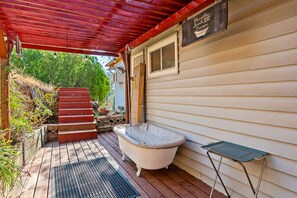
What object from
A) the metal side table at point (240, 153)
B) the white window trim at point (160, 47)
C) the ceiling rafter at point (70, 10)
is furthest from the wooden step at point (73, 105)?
the metal side table at point (240, 153)

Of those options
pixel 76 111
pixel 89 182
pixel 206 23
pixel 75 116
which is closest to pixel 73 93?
pixel 76 111

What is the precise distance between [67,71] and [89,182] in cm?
794

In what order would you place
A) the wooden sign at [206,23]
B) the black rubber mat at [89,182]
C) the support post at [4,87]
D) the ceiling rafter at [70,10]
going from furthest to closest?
the support post at [4,87], the ceiling rafter at [70,10], the black rubber mat at [89,182], the wooden sign at [206,23]

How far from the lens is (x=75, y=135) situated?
525cm

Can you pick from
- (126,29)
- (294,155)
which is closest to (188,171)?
(294,155)

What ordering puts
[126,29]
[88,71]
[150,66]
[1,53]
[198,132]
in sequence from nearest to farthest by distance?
[198,132] → [1,53] → [126,29] → [150,66] → [88,71]

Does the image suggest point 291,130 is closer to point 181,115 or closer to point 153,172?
point 181,115

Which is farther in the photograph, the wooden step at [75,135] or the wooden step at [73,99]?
the wooden step at [73,99]

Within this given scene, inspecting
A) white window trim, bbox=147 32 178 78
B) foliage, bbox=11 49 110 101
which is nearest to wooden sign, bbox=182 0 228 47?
white window trim, bbox=147 32 178 78

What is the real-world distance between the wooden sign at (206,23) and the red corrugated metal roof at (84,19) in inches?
7.6

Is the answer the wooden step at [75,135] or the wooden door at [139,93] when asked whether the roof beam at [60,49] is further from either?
the wooden step at [75,135]

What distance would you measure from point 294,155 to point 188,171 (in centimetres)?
173

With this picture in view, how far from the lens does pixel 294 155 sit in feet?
5.57

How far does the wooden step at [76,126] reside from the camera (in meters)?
5.37
